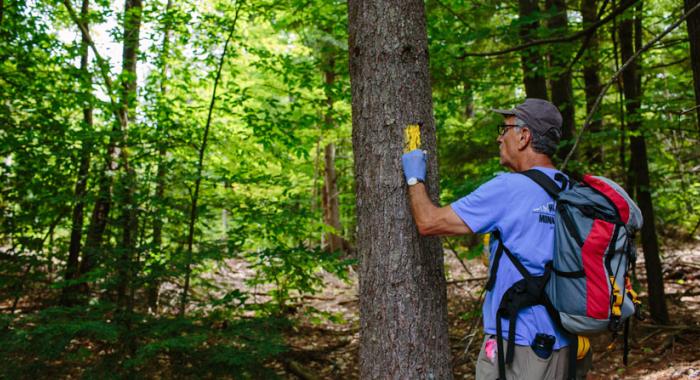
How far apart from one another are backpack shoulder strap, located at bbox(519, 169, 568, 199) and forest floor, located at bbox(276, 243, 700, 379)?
2.28 meters

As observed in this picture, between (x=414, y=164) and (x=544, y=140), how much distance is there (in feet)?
2.35

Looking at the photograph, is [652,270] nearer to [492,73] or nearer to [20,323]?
[492,73]

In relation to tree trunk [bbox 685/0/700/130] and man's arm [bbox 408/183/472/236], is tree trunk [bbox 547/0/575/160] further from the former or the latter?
man's arm [bbox 408/183/472/236]

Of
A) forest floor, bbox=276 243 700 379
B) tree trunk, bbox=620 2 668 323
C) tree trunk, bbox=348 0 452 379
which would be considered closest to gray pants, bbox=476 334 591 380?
tree trunk, bbox=348 0 452 379

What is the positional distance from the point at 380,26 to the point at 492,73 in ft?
19.0

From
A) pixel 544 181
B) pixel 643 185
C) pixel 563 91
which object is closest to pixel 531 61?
pixel 563 91

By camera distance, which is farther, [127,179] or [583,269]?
[127,179]

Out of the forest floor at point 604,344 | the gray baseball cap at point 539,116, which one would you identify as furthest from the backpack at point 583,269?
the forest floor at point 604,344

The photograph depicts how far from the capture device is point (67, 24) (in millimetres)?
9227

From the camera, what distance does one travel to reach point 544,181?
2271 mm

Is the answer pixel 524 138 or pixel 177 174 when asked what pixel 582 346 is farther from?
pixel 177 174

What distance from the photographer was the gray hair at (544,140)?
2439 mm

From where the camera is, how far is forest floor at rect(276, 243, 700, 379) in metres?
5.95

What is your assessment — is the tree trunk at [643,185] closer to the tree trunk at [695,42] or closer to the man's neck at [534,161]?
the tree trunk at [695,42]
